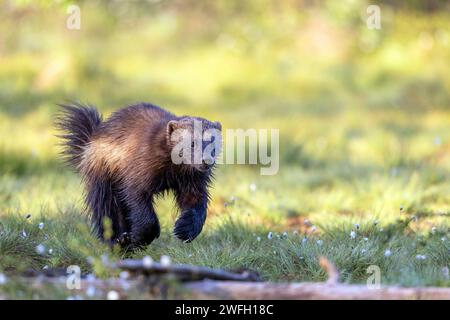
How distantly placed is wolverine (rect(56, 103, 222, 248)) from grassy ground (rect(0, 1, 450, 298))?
0.23m

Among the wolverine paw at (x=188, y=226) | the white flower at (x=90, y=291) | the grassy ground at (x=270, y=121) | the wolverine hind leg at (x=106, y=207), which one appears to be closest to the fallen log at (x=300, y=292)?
the grassy ground at (x=270, y=121)

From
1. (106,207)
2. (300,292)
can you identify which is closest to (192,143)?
(106,207)

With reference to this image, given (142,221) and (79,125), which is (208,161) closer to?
(142,221)

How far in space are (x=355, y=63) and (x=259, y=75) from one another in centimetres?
198

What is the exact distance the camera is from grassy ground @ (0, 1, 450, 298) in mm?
5098

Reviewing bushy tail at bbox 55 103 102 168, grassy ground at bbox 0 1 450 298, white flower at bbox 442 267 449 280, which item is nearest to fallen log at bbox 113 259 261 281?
grassy ground at bbox 0 1 450 298

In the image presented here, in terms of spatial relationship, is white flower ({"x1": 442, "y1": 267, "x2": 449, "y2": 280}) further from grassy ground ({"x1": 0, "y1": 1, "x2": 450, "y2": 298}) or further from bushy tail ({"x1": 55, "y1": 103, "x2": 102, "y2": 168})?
bushy tail ({"x1": 55, "y1": 103, "x2": 102, "y2": 168})

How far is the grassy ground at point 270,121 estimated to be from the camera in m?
5.10

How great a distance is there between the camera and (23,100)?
11.0 metres

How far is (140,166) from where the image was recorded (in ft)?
16.9

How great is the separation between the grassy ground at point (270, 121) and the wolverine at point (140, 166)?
23cm

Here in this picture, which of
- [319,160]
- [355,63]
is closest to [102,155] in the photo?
[319,160]

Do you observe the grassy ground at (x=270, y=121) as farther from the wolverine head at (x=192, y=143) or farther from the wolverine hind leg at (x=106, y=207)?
the wolverine head at (x=192, y=143)

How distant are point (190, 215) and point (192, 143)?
0.49 m
